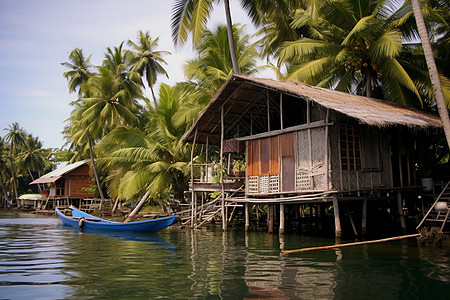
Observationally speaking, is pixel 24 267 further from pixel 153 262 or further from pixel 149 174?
pixel 149 174

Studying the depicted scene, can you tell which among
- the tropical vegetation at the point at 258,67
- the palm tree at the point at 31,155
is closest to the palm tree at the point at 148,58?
the tropical vegetation at the point at 258,67

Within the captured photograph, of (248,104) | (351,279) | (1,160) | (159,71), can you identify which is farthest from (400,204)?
(1,160)

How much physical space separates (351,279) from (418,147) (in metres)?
11.0

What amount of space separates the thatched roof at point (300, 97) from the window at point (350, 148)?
89cm

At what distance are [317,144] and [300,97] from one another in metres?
1.61

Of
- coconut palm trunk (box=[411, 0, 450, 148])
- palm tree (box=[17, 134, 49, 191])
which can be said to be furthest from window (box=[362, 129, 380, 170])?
palm tree (box=[17, 134, 49, 191])

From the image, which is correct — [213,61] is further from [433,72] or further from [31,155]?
[31,155]

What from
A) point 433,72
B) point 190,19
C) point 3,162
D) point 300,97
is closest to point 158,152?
point 190,19

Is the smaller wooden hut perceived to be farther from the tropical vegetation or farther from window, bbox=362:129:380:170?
window, bbox=362:129:380:170

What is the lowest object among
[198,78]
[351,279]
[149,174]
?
[351,279]

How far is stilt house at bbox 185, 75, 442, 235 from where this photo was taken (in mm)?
12773

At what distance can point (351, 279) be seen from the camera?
7203 mm

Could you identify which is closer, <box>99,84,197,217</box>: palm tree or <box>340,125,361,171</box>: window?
<box>340,125,361,171</box>: window

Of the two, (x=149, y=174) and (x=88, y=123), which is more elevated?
(x=88, y=123)
